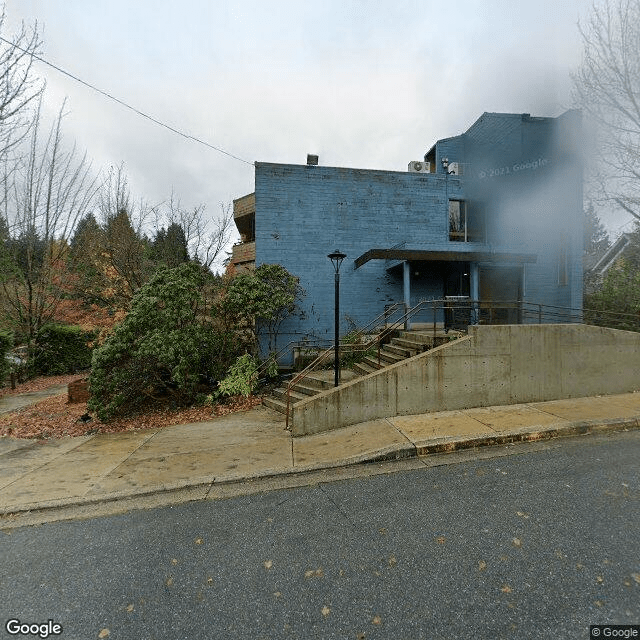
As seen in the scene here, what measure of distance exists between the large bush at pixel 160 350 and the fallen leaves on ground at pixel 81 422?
15.8 inches

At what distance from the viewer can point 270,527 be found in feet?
10.0

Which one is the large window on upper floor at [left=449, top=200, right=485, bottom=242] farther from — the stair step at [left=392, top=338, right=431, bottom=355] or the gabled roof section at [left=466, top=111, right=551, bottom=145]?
the stair step at [left=392, top=338, right=431, bottom=355]

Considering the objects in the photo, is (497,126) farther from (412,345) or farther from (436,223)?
(412,345)

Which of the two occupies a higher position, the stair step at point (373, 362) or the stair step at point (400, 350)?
the stair step at point (400, 350)

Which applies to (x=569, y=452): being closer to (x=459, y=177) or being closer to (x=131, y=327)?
(x=131, y=327)

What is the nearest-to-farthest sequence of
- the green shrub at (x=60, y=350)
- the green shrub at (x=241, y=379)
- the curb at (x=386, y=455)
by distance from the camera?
the curb at (x=386, y=455) < the green shrub at (x=241, y=379) < the green shrub at (x=60, y=350)

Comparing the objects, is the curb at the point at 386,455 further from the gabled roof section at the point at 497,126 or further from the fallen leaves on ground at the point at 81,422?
the gabled roof section at the point at 497,126

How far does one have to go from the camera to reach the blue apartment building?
34.1ft

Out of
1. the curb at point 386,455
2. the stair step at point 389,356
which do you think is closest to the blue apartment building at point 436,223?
the stair step at point 389,356

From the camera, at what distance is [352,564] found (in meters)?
2.52

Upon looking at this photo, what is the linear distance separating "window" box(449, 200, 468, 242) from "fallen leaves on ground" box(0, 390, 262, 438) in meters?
9.04

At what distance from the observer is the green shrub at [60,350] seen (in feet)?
41.6

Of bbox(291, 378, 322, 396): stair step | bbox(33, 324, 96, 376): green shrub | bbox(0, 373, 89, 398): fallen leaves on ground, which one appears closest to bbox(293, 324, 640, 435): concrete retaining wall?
bbox(291, 378, 322, 396): stair step

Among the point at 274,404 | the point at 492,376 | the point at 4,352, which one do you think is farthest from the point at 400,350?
the point at 4,352
